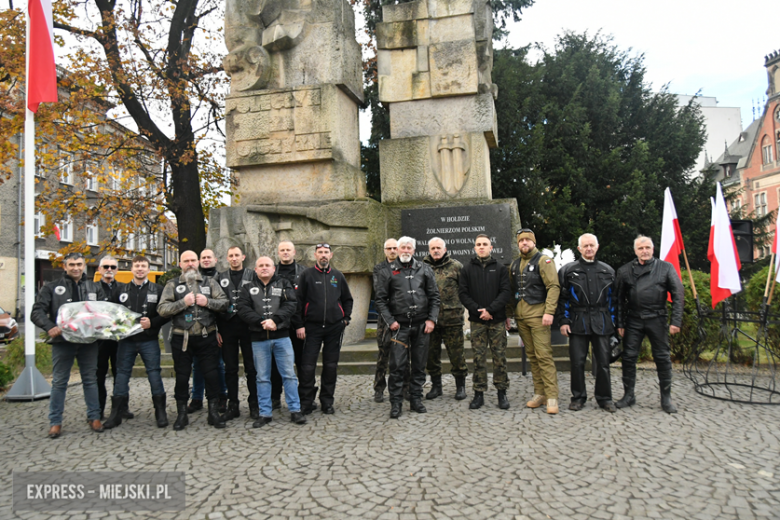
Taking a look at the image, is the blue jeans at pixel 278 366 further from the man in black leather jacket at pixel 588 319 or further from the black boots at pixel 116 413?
the man in black leather jacket at pixel 588 319

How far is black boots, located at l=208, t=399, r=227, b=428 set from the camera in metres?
5.07

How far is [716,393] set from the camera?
5996mm

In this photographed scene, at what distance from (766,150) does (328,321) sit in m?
49.2

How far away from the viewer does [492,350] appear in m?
5.61

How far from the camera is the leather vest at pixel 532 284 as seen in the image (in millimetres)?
5527

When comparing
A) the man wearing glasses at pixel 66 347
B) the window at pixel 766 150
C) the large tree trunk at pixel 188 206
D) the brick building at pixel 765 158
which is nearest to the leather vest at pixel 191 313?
the man wearing glasses at pixel 66 347

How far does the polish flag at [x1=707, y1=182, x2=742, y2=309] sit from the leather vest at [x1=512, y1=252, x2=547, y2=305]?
2121mm

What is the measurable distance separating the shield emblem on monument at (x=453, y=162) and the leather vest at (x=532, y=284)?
3099mm

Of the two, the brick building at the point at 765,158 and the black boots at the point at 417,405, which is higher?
the brick building at the point at 765,158

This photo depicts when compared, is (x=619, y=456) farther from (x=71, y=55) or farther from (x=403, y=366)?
(x=71, y=55)

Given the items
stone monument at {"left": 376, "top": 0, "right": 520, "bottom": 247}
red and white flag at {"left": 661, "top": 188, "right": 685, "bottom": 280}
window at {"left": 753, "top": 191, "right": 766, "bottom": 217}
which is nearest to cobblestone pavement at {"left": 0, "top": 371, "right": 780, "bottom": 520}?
red and white flag at {"left": 661, "top": 188, "right": 685, "bottom": 280}

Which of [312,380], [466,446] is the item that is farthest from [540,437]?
[312,380]

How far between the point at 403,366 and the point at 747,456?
2786 millimetres

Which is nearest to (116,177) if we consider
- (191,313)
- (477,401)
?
(191,313)
